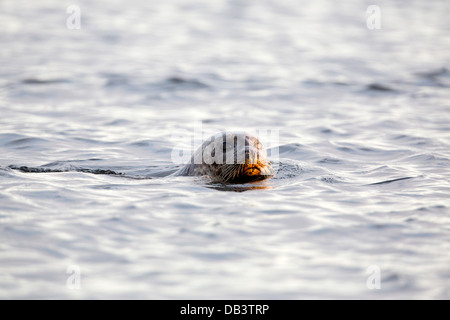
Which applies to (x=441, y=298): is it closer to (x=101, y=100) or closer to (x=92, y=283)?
(x=92, y=283)

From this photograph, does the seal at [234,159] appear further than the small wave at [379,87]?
No

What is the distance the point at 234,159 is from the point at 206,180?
549mm

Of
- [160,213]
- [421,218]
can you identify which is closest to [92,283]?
[160,213]

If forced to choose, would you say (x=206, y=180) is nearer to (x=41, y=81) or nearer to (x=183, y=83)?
(x=183, y=83)

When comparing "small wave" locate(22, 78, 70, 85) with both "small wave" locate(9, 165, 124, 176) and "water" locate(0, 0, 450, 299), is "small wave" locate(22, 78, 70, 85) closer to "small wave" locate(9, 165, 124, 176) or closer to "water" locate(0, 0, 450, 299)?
"water" locate(0, 0, 450, 299)

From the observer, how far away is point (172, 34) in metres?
23.5

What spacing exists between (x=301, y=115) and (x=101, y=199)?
7.17 metres
